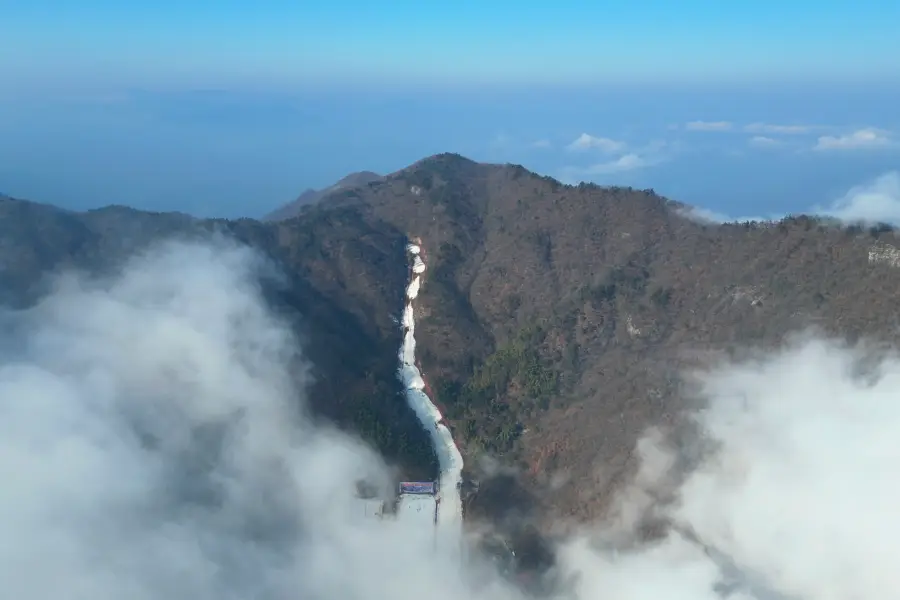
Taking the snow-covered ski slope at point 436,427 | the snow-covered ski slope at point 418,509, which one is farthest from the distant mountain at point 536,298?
the snow-covered ski slope at point 418,509

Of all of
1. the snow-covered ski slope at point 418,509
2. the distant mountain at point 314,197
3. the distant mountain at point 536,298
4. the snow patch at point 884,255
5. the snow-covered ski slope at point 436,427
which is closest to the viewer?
the snow-covered ski slope at point 418,509

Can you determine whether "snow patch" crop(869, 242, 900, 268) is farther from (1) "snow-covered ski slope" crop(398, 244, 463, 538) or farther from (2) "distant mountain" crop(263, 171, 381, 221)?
(2) "distant mountain" crop(263, 171, 381, 221)

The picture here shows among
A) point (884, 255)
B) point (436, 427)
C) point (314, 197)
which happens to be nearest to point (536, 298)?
point (436, 427)

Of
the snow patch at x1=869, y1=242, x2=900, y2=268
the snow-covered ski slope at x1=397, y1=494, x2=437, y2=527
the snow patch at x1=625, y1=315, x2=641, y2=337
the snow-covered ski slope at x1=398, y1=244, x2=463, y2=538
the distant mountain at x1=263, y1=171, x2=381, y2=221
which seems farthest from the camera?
the distant mountain at x1=263, y1=171, x2=381, y2=221

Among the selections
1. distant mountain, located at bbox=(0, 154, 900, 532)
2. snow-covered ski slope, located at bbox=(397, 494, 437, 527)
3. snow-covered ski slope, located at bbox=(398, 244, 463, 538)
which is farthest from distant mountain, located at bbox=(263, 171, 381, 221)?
snow-covered ski slope, located at bbox=(397, 494, 437, 527)

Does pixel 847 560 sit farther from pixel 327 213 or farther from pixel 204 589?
pixel 327 213

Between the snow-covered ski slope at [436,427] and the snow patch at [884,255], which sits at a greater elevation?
the snow patch at [884,255]

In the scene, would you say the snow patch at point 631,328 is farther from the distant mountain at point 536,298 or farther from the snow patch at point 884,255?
the snow patch at point 884,255

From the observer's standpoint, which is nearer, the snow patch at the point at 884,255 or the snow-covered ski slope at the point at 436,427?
the snow-covered ski slope at the point at 436,427

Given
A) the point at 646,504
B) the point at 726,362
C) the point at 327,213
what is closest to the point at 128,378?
the point at 327,213
